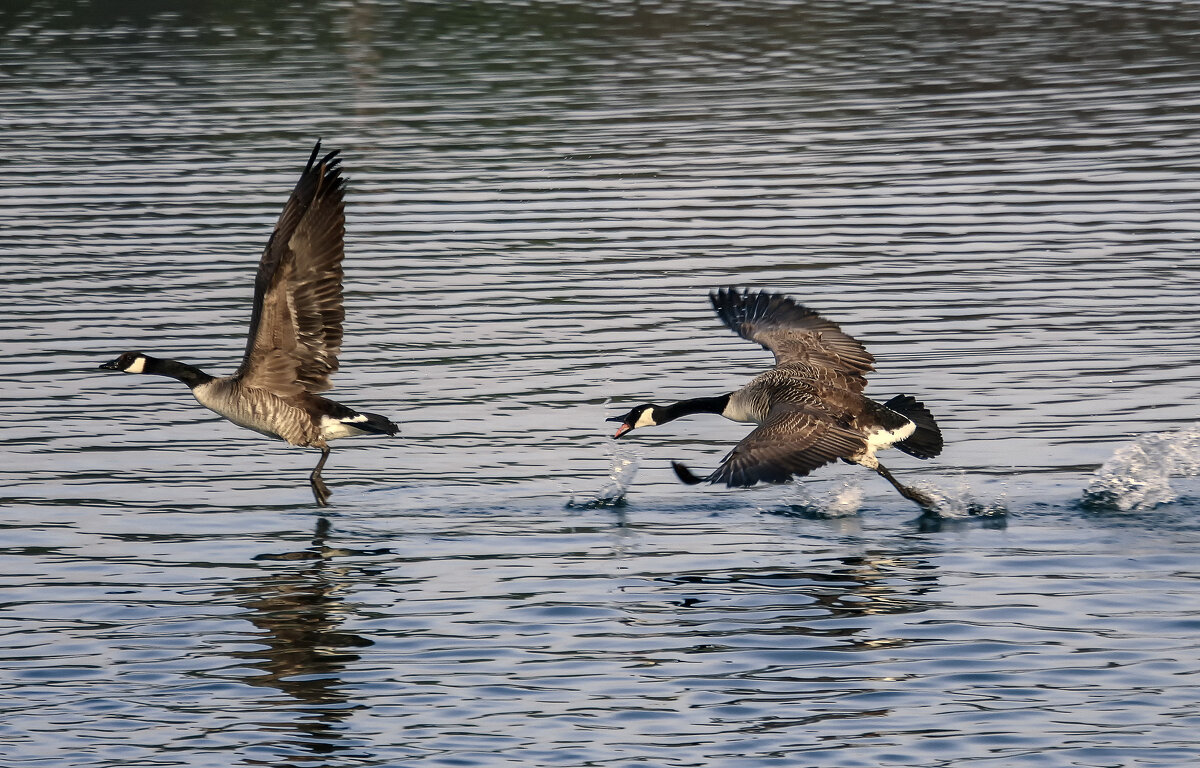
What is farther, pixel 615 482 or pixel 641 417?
pixel 641 417

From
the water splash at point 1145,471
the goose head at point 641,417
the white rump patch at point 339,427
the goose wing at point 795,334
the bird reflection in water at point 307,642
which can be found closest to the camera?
the bird reflection in water at point 307,642

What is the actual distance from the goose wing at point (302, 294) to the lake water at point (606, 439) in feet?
3.26

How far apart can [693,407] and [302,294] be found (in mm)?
3112

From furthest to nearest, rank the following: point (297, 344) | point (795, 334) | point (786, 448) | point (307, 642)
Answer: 1. point (795, 334)
2. point (297, 344)
3. point (786, 448)
4. point (307, 642)

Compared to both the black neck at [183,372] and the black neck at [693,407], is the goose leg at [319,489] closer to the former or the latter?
the black neck at [183,372]

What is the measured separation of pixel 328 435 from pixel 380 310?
18.7 feet

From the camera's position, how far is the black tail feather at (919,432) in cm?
1236

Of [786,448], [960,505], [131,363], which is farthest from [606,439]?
[131,363]

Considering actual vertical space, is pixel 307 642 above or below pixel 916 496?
below

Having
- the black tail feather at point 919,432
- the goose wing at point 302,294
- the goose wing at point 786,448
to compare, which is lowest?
the black tail feather at point 919,432

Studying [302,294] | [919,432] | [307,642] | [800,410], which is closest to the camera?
[307,642]

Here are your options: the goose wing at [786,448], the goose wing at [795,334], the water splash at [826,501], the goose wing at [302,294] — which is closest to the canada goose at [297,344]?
the goose wing at [302,294]

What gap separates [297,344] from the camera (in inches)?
495

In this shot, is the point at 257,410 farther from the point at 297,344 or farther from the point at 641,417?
the point at 641,417
